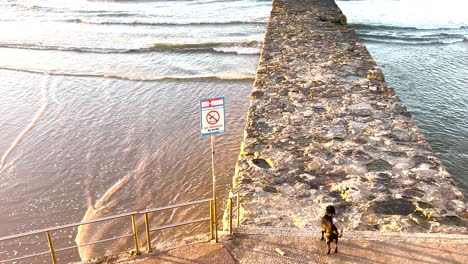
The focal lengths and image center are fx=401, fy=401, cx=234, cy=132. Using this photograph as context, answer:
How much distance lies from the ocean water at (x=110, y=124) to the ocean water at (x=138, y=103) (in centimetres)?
4

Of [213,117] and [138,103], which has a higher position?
[213,117]

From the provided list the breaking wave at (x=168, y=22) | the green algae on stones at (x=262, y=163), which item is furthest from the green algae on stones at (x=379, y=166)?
the breaking wave at (x=168, y=22)

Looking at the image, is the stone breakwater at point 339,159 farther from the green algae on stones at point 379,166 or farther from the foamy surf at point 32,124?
the foamy surf at point 32,124

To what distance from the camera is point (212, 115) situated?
515 centimetres

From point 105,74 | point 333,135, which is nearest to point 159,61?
point 105,74

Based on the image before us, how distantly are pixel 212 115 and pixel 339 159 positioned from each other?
2796mm

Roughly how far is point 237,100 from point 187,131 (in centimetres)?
295

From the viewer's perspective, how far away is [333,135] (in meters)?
7.62

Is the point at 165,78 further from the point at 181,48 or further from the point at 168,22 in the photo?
the point at 168,22

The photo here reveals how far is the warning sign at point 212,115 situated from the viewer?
5066 mm

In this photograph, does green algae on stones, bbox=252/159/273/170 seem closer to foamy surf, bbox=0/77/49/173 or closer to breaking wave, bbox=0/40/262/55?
foamy surf, bbox=0/77/49/173

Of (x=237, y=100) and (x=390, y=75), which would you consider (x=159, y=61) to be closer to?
(x=237, y=100)

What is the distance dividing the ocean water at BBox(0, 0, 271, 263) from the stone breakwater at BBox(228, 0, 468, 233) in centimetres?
179

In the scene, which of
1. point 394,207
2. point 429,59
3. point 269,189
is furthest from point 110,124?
point 429,59
